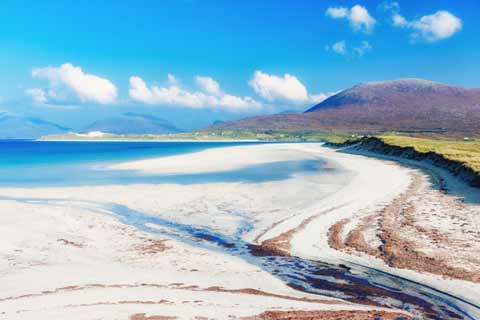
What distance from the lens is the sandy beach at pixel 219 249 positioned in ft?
33.2

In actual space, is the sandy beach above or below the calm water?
below

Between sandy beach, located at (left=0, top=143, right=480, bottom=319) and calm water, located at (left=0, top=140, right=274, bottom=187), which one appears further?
calm water, located at (left=0, top=140, right=274, bottom=187)

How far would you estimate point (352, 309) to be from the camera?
32.4 ft

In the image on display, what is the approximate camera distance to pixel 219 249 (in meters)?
15.5

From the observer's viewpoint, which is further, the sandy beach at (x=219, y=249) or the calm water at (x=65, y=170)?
the calm water at (x=65, y=170)

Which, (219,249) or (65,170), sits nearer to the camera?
(219,249)

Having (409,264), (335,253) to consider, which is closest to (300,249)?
(335,253)

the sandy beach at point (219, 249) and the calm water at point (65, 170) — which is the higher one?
the calm water at point (65, 170)

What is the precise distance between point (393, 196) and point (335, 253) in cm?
1272

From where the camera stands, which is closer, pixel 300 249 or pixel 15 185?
pixel 300 249

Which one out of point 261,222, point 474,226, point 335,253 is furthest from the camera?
point 261,222

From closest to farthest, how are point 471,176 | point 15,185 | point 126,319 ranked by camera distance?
point 126,319 → point 471,176 → point 15,185

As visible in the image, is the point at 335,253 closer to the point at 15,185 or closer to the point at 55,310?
the point at 55,310

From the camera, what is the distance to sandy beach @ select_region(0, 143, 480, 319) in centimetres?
1011
